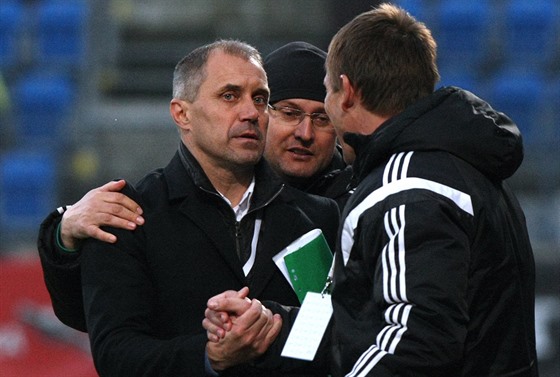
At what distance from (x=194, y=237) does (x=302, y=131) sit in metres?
0.81

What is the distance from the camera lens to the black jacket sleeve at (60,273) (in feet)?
9.99

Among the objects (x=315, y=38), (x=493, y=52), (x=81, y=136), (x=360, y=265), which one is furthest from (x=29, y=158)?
(x=360, y=265)

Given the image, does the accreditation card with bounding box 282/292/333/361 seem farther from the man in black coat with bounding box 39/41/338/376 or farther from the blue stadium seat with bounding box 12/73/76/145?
the blue stadium seat with bounding box 12/73/76/145

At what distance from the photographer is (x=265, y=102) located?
3.16 meters

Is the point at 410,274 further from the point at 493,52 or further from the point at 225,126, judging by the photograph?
the point at 493,52

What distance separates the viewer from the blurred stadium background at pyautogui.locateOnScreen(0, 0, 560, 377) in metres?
7.09

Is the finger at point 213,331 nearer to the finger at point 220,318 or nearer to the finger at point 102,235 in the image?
the finger at point 220,318

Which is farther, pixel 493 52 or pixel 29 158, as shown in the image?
pixel 493 52

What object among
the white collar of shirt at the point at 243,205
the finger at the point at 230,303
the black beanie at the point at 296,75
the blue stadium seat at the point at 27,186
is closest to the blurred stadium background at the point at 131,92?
the blue stadium seat at the point at 27,186

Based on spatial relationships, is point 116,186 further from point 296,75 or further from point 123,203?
point 296,75

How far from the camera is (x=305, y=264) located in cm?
304

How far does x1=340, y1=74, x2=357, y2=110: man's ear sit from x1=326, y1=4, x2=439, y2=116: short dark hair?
0.01 m

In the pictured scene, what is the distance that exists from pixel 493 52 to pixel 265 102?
751 cm

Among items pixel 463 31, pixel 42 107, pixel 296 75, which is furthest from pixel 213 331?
pixel 463 31
